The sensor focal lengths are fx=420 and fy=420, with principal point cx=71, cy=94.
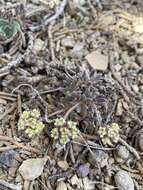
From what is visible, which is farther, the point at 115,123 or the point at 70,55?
the point at 70,55

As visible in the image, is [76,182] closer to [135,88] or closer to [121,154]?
[121,154]

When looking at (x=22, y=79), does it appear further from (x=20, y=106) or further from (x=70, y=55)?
(x=70, y=55)

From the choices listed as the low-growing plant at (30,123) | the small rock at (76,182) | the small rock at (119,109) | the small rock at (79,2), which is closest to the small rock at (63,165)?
the small rock at (76,182)

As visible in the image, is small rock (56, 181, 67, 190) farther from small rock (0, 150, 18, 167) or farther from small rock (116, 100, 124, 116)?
small rock (116, 100, 124, 116)

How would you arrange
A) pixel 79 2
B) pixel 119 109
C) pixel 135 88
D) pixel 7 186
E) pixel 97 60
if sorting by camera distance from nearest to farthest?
pixel 7 186 → pixel 119 109 → pixel 135 88 → pixel 97 60 → pixel 79 2

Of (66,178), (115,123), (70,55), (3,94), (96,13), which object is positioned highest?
(96,13)

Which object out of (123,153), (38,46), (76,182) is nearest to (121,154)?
(123,153)

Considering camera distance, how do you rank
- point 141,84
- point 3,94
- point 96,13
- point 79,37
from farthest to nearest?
1. point 96,13
2. point 79,37
3. point 141,84
4. point 3,94

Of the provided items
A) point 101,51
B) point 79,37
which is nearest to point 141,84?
point 101,51
